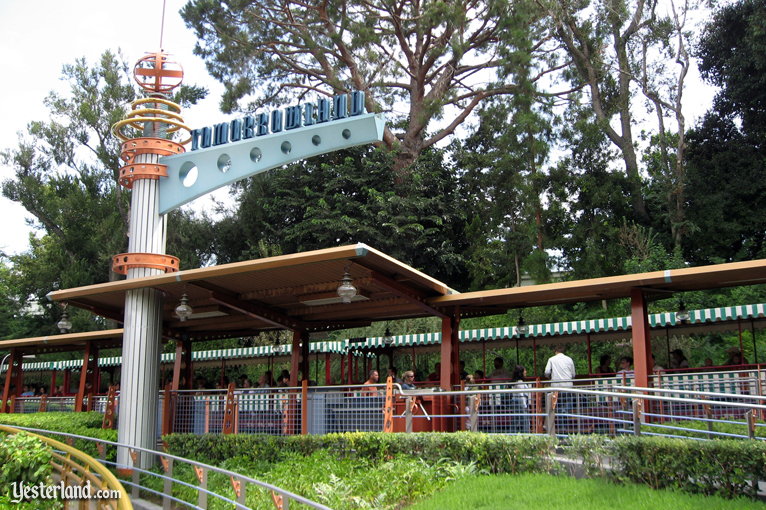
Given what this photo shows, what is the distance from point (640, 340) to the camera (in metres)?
13.1

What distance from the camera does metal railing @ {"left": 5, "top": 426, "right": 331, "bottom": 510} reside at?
7.63 metres


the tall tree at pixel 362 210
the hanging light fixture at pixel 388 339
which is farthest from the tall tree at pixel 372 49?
the hanging light fixture at pixel 388 339

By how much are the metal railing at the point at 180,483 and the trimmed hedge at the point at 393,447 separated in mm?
653

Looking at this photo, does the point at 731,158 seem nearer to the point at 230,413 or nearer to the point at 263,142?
the point at 263,142

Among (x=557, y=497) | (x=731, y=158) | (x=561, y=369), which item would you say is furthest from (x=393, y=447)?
(x=731, y=158)

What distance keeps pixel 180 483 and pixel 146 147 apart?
857 centimetres

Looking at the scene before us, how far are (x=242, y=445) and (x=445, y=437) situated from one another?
422 centimetres

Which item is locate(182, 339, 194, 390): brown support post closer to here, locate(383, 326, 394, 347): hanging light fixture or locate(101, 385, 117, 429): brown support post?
locate(101, 385, 117, 429): brown support post

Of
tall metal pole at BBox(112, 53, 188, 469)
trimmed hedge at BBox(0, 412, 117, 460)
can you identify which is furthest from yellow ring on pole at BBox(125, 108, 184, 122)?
trimmed hedge at BBox(0, 412, 117, 460)

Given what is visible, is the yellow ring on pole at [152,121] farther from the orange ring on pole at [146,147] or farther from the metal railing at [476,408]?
the metal railing at [476,408]

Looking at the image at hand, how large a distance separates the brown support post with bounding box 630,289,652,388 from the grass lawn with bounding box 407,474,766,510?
430 cm

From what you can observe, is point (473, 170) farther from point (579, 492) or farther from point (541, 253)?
point (579, 492)

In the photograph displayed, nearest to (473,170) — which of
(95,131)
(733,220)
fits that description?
(733,220)

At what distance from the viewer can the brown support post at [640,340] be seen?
13.0m
